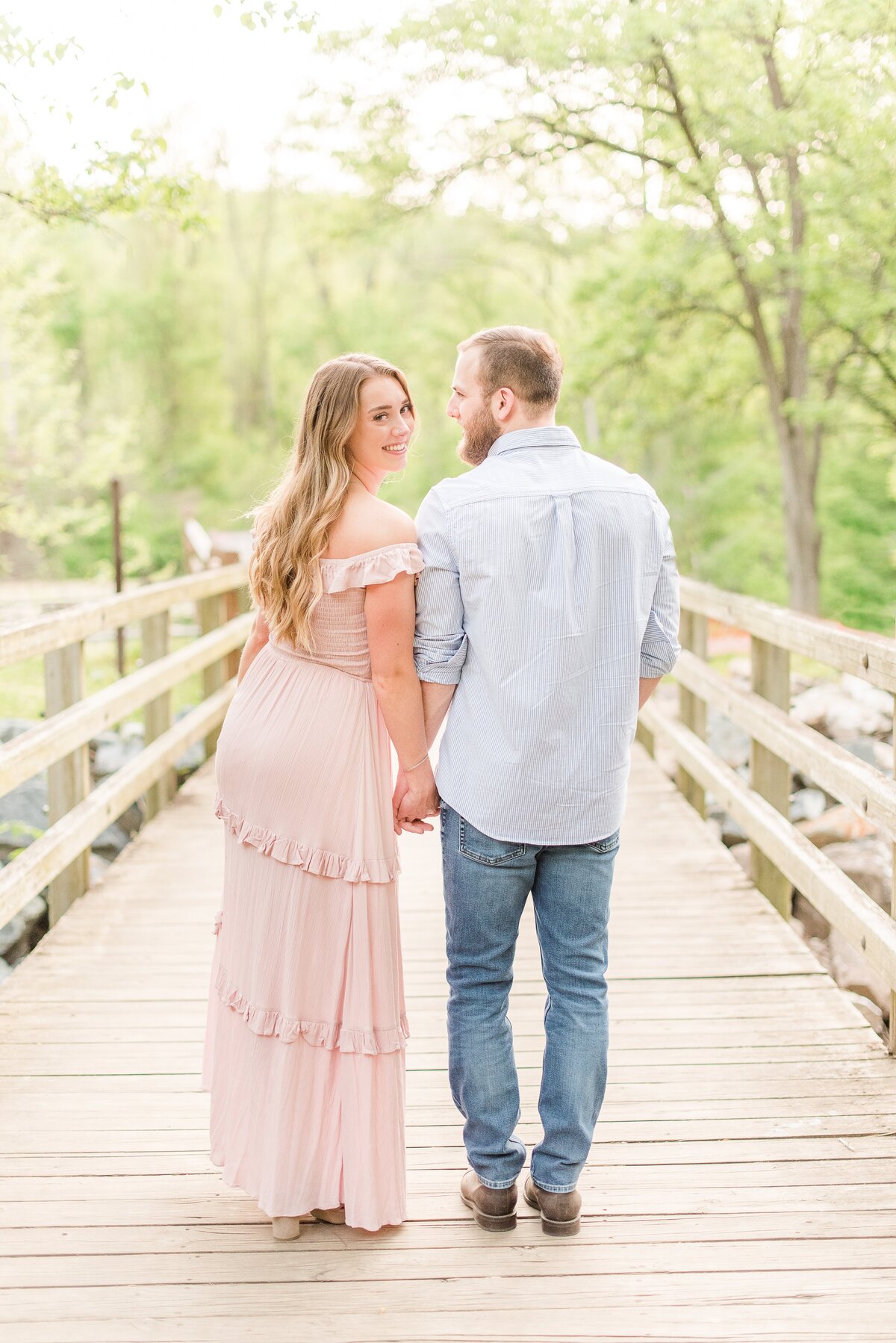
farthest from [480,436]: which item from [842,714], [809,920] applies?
[842,714]

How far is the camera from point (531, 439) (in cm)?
237

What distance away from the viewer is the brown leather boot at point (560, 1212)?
2488mm

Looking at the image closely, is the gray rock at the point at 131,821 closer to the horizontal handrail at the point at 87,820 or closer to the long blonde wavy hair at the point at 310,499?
the horizontal handrail at the point at 87,820

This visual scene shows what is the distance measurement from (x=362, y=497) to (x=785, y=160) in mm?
11683

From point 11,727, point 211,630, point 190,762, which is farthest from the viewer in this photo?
point 11,727

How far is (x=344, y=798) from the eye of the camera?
8.20ft

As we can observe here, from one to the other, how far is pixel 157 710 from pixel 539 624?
3.88 m

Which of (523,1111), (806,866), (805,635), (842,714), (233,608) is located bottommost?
(842,714)

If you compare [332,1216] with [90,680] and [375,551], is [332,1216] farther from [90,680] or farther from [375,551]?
[90,680]

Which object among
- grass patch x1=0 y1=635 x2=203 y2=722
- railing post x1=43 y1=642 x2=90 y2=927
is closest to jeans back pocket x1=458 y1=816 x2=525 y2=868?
railing post x1=43 y1=642 x2=90 y2=927

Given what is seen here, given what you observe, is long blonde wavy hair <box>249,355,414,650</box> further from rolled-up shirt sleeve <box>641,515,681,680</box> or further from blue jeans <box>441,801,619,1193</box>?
rolled-up shirt sleeve <box>641,515,681,680</box>

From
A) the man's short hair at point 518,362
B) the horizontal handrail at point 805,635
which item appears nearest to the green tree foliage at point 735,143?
the horizontal handrail at point 805,635

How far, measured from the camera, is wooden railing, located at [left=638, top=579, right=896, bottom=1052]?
10.7ft

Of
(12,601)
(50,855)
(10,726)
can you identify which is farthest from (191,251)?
(50,855)
